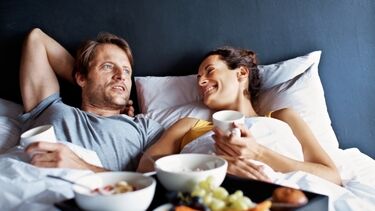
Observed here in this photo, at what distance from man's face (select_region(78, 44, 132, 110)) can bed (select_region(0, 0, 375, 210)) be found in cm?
19

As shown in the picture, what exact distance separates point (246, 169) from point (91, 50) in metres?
1.00

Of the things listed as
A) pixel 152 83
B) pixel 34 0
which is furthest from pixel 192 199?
pixel 34 0

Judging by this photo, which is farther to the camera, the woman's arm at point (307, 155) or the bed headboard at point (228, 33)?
the bed headboard at point (228, 33)

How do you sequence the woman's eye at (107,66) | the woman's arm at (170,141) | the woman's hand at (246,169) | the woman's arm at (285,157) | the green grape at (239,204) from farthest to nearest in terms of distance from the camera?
1. the woman's eye at (107,66)
2. the woman's arm at (170,141)
3. the woman's arm at (285,157)
4. the woman's hand at (246,169)
5. the green grape at (239,204)

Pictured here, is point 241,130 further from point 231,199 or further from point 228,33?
point 228,33

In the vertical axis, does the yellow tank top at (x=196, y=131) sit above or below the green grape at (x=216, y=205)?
below

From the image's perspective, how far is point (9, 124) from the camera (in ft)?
6.49

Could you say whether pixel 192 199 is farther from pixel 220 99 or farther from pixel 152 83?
pixel 152 83

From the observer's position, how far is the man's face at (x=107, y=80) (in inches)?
76.0

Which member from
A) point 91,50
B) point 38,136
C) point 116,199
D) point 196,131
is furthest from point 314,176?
point 91,50

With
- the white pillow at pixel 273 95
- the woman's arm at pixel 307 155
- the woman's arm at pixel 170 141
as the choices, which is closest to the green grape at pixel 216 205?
the woman's arm at pixel 307 155

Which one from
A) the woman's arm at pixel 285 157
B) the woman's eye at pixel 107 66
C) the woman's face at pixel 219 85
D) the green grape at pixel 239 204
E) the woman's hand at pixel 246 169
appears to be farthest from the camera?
the woman's eye at pixel 107 66

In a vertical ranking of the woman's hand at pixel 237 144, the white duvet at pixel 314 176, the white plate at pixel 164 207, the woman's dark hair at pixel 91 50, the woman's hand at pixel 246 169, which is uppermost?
the woman's dark hair at pixel 91 50

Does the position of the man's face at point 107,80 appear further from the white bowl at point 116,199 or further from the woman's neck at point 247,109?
the white bowl at point 116,199
